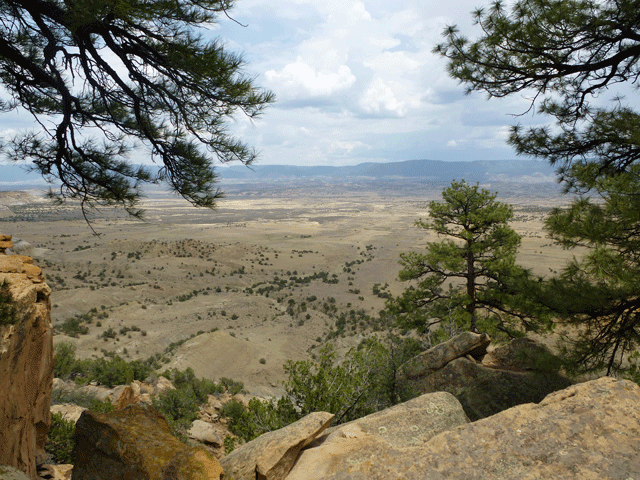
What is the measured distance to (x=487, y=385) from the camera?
7.85m

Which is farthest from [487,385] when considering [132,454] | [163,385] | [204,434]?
[163,385]

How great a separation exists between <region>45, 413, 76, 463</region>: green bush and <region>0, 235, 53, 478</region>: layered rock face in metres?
1.34

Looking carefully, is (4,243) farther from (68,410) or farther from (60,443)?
(68,410)

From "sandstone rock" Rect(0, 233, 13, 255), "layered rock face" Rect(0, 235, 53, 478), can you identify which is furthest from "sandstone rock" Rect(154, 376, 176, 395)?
"sandstone rock" Rect(0, 233, 13, 255)

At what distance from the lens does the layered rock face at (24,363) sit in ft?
11.4

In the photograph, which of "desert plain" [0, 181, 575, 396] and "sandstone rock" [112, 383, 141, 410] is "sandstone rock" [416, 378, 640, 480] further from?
"sandstone rock" [112, 383, 141, 410]

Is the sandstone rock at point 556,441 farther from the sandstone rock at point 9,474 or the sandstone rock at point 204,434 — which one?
the sandstone rock at point 204,434

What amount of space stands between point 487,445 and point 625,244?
3670 mm

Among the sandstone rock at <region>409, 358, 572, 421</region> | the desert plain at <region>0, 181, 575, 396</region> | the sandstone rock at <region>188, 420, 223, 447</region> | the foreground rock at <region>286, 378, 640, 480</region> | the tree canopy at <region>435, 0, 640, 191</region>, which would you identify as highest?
the tree canopy at <region>435, 0, 640, 191</region>

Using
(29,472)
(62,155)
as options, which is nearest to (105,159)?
(62,155)

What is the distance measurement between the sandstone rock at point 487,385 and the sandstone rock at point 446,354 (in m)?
0.21

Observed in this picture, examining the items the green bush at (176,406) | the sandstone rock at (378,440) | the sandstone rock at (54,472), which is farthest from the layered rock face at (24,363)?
the green bush at (176,406)

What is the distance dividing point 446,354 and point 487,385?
1.16 meters

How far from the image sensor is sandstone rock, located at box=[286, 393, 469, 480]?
322 centimetres
